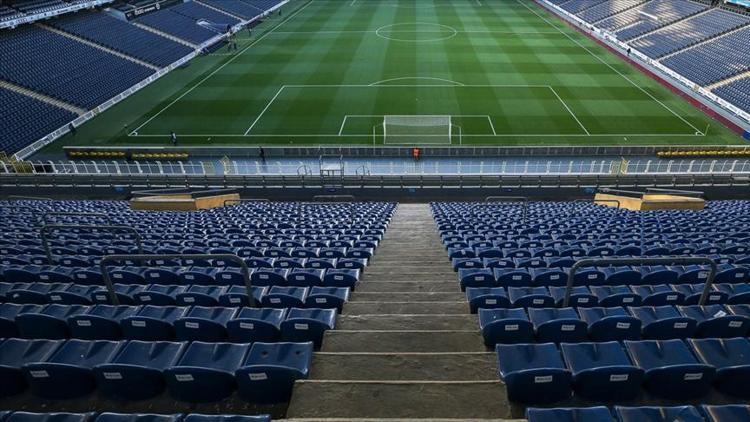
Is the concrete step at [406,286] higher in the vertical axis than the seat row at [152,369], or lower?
lower

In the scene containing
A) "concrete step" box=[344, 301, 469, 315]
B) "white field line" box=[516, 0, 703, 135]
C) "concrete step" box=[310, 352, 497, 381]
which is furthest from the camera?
"white field line" box=[516, 0, 703, 135]

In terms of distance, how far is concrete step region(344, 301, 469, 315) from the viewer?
22.2ft

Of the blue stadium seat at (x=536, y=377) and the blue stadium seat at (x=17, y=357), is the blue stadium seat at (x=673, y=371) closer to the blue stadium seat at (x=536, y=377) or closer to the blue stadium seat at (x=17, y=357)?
the blue stadium seat at (x=536, y=377)

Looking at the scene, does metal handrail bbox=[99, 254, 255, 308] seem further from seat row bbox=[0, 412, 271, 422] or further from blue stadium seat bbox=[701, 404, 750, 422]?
blue stadium seat bbox=[701, 404, 750, 422]

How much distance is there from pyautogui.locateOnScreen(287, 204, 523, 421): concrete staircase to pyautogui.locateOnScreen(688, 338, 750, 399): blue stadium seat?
2.03 meters

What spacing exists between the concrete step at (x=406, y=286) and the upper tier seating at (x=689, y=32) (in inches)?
1698

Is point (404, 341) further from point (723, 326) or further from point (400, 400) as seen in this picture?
point (723, 326)

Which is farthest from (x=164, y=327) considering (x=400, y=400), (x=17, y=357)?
(x=400, y=400)

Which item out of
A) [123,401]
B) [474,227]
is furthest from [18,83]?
[123,401]

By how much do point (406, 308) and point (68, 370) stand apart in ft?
14.0

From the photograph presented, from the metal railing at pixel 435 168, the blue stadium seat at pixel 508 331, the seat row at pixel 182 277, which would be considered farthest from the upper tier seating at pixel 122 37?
the blue stadium seat at pixel 508 331

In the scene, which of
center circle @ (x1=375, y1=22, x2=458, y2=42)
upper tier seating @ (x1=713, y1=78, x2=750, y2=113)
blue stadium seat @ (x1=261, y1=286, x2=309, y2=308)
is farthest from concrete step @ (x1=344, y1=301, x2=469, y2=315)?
center circle @ (x1=375, y1=22, x2=458, y2=42)

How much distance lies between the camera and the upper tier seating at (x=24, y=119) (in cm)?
2686

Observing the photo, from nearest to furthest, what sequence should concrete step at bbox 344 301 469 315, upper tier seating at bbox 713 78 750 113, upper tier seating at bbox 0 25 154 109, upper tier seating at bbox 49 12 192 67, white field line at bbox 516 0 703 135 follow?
concrete step at bbox 344 301 469 315 → white field line at bbox 516 0 703 135 → upper tier seating at bbox 713 78 750 113 → upper tier seating at bbox 0 25 154 109 → upper tier seating at bbox 49 12 192 67
